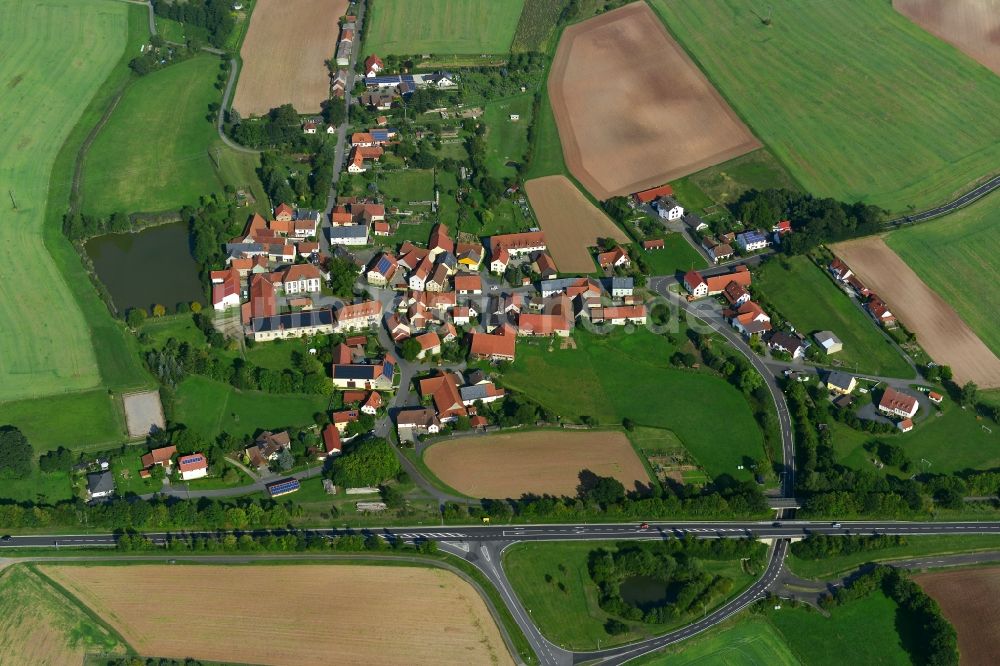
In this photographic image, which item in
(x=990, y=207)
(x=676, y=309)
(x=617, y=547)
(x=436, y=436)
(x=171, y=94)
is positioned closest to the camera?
(x=617, y=547)

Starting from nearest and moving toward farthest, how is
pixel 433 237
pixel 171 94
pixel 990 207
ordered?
pixel 433 237, pixel 990 207, pixel 171 94

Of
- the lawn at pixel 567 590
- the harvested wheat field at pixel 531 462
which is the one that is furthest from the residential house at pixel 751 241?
the lawn at pixel 567 590

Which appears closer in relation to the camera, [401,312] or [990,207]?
[401,312]

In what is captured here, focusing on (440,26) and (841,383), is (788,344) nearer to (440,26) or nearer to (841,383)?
(841,383)

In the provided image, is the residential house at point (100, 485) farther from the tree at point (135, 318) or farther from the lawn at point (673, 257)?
the lawn at point (673, 257)

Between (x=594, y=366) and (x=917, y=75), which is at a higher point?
(x=917, y=75)

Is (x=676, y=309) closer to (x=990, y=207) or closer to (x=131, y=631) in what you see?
(x=990, y=207)

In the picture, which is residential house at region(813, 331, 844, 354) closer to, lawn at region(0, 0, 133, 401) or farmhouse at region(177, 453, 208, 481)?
farmhouse at region(177, 453, 208, 481)

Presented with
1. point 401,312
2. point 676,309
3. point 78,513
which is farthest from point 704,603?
point 78,513
